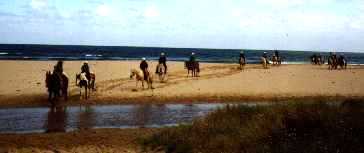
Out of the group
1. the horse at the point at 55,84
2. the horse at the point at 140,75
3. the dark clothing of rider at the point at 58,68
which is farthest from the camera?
the horse at the point at 140,75

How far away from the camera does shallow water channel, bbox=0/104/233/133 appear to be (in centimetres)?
1553

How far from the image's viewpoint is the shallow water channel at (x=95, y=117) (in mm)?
15531

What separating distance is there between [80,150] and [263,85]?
Answer: 1871 centimetres

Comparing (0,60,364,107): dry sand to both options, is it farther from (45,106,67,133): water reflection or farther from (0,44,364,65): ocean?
(0,44,364,65): ocean

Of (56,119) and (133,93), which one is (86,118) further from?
(133,93)

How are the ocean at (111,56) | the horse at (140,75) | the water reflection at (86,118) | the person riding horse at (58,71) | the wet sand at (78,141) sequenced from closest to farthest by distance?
1. the wet sand at (78,141)
2. the water reflection at (86,118)
3. the person riding horse at (58,71)
4. the horse at (140,75)
5. the ocean at (111,56)

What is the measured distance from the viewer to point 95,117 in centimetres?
1750

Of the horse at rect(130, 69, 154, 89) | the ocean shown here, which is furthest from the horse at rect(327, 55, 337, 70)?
the horse at rect(130, 69, 154, 89)

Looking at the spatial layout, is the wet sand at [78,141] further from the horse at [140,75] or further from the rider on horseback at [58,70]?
the horse at [140,75]

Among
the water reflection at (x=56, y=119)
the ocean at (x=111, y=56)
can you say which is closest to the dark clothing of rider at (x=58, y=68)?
the water reflection at (x=56, y=119)

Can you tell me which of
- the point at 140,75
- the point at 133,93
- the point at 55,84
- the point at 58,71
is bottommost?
the point at 133,93

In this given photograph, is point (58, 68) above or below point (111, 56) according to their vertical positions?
above

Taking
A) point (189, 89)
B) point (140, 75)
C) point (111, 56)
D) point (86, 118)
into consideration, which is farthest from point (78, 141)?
point (111, 56)

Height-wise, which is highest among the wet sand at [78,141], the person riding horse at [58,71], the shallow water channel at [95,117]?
the person riding horse at [58,71]
